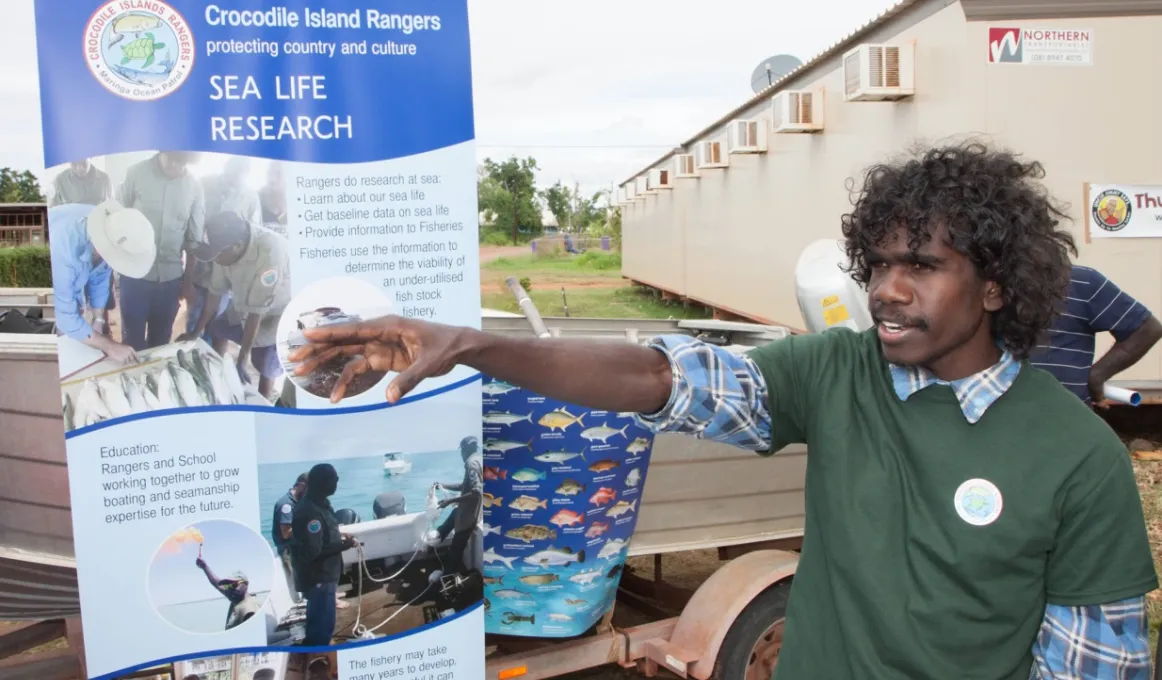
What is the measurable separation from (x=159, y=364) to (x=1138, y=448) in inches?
316

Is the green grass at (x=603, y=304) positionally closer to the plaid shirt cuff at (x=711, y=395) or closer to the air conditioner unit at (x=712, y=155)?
the air conditioner unit at (x=712, y=155)

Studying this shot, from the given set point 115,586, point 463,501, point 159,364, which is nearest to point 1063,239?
point 463,501

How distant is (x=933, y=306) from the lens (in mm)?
1476

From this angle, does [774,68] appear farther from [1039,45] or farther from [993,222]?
[993,222]

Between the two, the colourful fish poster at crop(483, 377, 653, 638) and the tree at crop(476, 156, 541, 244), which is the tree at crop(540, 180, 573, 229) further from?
the colourful fish poster at crop(483, 377, 653, 638)

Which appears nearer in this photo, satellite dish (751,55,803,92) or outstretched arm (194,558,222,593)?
outstretched arm (194,558,222,593)

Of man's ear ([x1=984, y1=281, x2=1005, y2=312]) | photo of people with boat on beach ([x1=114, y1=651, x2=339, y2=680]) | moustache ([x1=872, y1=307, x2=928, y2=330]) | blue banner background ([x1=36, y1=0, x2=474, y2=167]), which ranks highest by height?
blue banner background ([x1=36, y1=0, x2=474, y2=167])

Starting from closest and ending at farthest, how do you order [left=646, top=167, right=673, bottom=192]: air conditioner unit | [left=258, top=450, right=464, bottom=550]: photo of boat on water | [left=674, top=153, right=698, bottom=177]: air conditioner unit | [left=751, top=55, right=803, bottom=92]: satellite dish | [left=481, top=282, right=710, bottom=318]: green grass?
[left=258, top=450, right=464, bottom=550]: photo of boat on water, [left=751, top=55, right=803, bottom=92]: satellite dish, [left=674, top=153, right=698, bottom=177]: air conditioner unit, [left=646, top=167, right=673, bottom=192]: air conditioner unit, [left=481, top=282, right=710, bottom=318]: green grass

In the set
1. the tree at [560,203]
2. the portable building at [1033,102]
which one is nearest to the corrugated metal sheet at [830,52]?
the portable building at [1033,102]

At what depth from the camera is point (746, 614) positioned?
318cm

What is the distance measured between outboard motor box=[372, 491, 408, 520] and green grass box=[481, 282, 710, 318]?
1661cm

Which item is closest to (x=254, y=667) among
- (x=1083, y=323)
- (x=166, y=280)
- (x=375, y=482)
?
(x=375, y=482)

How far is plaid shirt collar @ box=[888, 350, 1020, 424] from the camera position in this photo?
1451 mm

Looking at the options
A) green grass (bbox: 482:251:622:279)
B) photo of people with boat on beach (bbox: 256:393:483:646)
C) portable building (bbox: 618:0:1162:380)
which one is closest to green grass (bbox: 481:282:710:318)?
green grass (bbox: 482:251:622:279)
